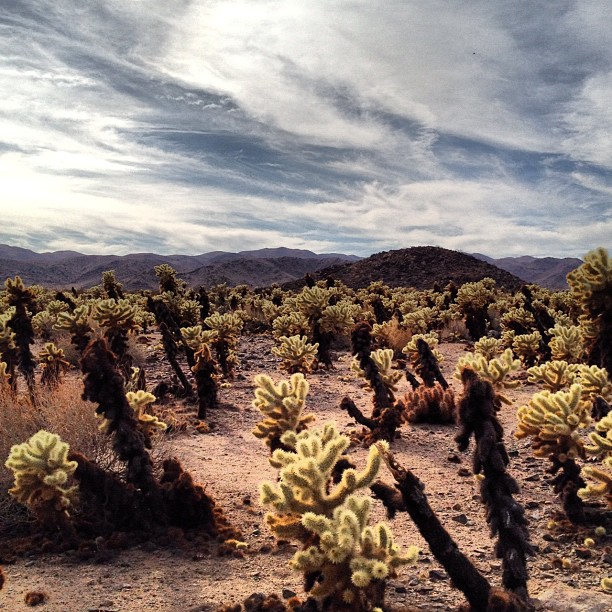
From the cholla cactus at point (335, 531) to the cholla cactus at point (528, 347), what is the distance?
1009 centimetres

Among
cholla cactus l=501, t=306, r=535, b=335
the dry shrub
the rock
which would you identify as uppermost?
cholla cactus l=501, t=306, r=535, b=335

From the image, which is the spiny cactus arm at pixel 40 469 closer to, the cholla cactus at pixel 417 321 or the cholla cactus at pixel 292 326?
the cholla cactus at pixel 292 326

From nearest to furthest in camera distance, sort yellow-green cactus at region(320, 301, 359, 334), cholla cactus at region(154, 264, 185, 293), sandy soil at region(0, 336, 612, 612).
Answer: sandy soil at region(0, 336, 612, 612) < yellow-green cactus at region(320, 301, 359, 334) < cholla cactus at region(154, 264, 185, 293)

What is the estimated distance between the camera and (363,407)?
10422mm

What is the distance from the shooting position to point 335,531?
10.0ft

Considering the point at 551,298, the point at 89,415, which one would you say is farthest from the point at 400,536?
the point at 551,298

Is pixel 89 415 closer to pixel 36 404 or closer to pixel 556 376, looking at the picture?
pixel 36 404

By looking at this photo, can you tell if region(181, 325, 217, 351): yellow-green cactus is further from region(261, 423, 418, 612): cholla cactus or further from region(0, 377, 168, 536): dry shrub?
region(261, 423, 418, 612): cholla cactus

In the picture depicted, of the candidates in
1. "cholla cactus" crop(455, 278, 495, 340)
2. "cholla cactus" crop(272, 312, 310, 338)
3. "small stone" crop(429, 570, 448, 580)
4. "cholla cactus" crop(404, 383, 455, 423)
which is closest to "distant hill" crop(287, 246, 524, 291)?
"cholla cactus" crop(455, 278, 495, 340)

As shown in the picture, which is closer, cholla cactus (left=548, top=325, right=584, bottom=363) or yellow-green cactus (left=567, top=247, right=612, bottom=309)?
yellow-green cactus (left=567, top=247, right=612, bottom=309)

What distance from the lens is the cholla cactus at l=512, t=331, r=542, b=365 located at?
12328 millimetres

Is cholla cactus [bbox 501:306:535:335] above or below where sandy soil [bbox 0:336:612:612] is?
above

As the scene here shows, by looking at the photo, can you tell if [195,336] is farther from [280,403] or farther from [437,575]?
[437,575]

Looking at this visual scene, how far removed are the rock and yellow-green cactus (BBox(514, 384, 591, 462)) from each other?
1.30 m
